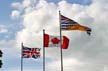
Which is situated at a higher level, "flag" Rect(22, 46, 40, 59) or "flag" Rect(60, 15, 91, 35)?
"flag" Rect(60, 15, 91, 35)

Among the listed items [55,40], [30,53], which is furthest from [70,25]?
[30,53]

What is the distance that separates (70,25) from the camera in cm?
5153

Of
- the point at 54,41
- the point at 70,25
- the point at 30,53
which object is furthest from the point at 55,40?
the point at 30,53

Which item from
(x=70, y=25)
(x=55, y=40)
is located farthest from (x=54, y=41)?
(x=70, y=25)

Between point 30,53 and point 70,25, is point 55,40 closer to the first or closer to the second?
point 70,25

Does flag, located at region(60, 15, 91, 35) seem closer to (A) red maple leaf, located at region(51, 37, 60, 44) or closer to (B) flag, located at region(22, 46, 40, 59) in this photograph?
(A) red maple leaf, located at region(51, 37, 60, 44)

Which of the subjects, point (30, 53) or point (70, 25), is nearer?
point (70, 25)


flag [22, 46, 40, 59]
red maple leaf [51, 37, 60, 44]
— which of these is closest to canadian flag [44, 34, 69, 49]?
red maple leaf [51, 37, 60, 44]

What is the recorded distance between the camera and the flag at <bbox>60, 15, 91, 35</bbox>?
166 ft

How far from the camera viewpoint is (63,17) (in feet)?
173

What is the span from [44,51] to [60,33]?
502 inches

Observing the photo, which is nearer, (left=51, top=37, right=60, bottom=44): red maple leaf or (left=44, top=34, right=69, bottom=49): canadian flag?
(left=44, top=34, right=69, bottom=49): canadian flag

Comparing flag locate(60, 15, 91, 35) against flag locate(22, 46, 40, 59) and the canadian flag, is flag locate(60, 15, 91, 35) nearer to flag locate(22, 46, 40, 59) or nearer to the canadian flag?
the canadian flag

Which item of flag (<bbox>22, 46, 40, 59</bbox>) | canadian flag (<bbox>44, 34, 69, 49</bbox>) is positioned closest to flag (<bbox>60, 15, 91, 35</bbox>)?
canadian flag (<bbox>44, 34, 69, 49</bbox>)
